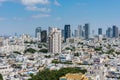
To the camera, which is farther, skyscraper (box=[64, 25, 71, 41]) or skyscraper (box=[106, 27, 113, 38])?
skyscraper (box=[106, 27, 113, 38])

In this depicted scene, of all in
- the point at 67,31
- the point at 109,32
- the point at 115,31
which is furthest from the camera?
the point at 109,32

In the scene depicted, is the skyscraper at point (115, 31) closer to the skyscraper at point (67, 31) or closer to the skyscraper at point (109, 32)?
the skyscraper at point (109, 32)

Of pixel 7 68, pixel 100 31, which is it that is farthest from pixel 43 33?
pixel 100 31

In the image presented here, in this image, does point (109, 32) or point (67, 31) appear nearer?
point (67, 31)

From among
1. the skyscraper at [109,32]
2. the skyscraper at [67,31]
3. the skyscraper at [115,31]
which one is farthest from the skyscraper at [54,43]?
the skyscraper at [109,32]

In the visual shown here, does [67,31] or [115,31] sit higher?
[67,31]

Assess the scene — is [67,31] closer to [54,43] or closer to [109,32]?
[54,43]

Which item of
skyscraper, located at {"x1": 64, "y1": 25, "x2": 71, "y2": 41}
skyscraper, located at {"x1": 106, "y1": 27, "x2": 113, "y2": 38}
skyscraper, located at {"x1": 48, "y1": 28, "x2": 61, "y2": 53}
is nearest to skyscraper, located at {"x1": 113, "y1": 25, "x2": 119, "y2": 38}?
skyscraper, located at {"x1": 106, "y1": 27, "x2": 113, "y2": 38}

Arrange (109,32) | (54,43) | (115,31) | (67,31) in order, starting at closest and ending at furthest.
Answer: (54,43), (67,31), (115,31), (109,32)

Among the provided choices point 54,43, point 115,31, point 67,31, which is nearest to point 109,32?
point 115,31

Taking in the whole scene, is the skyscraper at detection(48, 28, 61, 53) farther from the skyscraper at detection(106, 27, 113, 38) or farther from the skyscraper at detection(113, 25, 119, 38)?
the skyscraper at detection(106, 27, 113, 38)

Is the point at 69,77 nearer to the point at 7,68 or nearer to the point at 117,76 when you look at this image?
the point at 117,76
